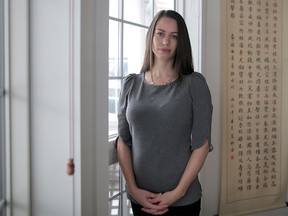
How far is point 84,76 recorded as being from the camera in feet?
4.04

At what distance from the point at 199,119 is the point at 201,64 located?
24.0 inches

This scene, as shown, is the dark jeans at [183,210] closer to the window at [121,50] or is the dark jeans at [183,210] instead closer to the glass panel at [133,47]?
the window at [121,50]

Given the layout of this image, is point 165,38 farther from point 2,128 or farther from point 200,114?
point 2,128

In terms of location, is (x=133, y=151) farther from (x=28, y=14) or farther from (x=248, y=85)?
(x=248, y=85)

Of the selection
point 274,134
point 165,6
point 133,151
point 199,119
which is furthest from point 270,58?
point 133,151

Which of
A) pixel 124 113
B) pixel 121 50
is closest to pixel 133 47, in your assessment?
pixel 121 50

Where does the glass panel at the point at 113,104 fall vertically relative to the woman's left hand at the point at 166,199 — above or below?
above

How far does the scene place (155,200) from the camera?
133cm

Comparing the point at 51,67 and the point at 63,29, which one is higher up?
the point at 63,29

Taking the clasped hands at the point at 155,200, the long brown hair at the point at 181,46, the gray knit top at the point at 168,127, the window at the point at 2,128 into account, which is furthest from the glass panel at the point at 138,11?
the clasped hands at the point at 155,200

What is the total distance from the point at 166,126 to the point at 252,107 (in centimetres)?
90

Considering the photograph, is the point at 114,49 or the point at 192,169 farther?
the point at 114,49

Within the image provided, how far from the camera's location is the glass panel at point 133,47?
1.62 metres

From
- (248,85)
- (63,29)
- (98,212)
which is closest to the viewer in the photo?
(63,29)
